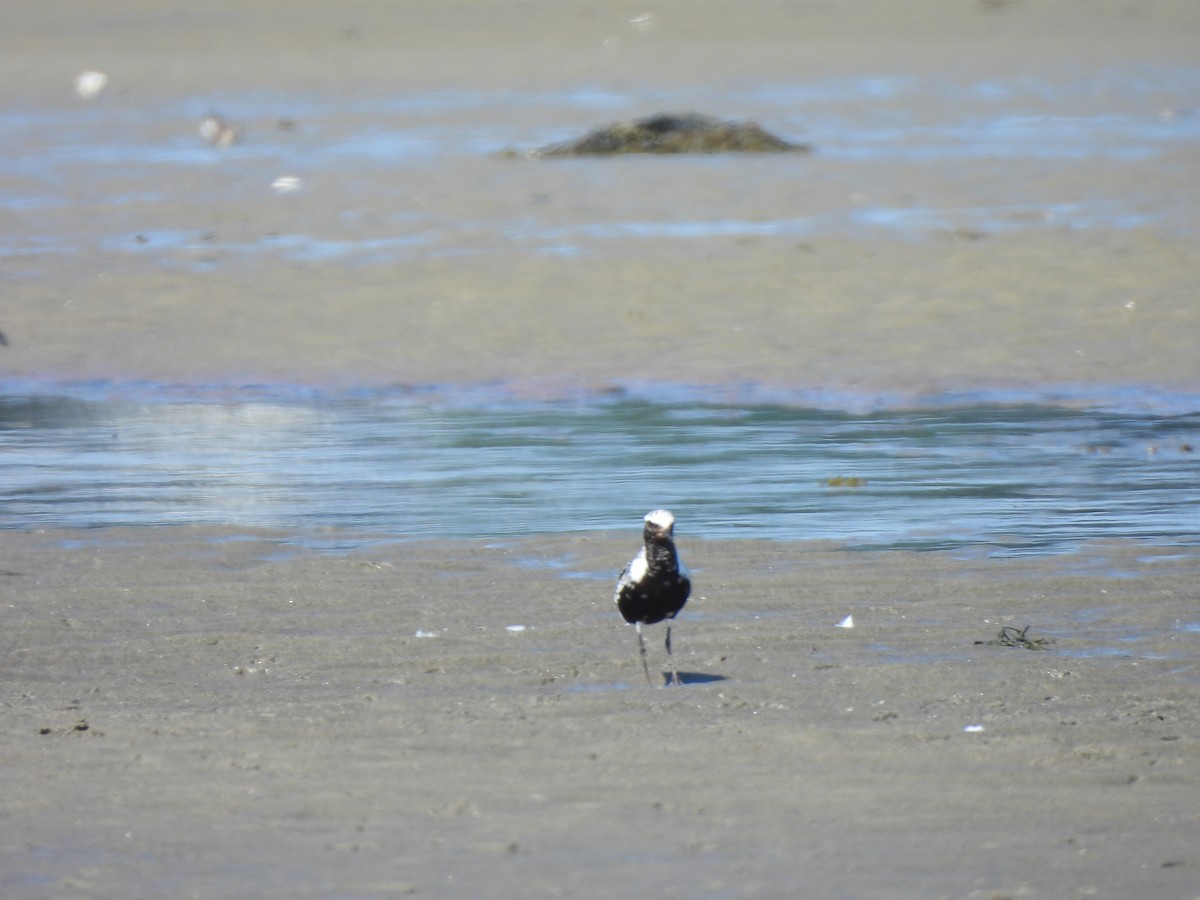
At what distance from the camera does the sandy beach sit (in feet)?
15.1

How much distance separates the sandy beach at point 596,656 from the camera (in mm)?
4598

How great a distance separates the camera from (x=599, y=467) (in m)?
9.12

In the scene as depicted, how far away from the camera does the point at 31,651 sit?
6324mm

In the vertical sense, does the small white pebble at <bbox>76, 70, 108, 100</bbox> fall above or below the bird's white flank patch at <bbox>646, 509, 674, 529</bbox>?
above

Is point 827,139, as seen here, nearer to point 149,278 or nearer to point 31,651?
point 149,278

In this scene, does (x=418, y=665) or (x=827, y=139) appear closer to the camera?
(x=418, y=665)

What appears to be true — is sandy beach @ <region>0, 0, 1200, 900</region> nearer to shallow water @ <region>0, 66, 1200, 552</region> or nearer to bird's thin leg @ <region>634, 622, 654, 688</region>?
bird's thin leg @ <region>634, 622, 654, 688</region>

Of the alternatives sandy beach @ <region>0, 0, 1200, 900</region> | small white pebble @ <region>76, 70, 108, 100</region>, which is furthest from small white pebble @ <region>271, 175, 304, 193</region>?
small white pebble @ <region>76, 70, 108, 100</region>

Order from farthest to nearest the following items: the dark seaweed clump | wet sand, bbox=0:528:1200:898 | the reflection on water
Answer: the dark seaweed clump < the reflection on water < wet sand, bbox=0:528:1200:898

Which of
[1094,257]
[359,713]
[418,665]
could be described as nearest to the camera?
[359,713]

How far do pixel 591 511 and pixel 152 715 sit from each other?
296 centimetres

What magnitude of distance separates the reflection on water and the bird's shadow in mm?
1802

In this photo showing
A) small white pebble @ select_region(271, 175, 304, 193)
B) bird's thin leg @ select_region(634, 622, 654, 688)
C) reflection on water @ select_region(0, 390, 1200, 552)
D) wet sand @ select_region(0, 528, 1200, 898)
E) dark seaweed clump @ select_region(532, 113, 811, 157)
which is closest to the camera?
wet sand @ select_region(0, 528, 1200, 898)

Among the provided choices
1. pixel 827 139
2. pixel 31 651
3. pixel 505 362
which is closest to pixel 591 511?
pixel 31 651
